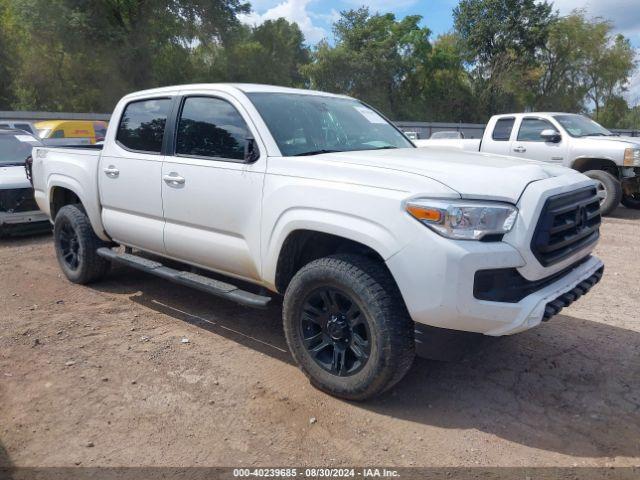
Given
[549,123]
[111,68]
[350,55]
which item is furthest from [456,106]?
[549,123]

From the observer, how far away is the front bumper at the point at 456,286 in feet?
9.05

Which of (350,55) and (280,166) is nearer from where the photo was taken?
(280,166)

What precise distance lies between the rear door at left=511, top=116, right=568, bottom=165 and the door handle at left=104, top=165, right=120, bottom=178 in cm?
806

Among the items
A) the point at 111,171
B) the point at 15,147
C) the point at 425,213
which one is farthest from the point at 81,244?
the point at 15,147

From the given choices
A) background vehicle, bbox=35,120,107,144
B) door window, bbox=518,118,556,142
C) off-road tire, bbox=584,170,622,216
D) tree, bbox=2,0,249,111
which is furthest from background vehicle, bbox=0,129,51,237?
tree, bbox=2,0,249,111

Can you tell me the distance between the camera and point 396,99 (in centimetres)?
4934

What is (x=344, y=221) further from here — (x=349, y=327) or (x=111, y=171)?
(x=111, y=171)

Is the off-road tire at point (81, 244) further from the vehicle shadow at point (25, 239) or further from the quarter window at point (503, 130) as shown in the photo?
the quarter window at point (503, 130)

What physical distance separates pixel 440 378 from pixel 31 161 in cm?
547

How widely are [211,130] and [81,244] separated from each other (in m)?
2.18

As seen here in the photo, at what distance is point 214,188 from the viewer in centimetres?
390

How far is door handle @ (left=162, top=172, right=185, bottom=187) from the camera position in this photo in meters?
4.15

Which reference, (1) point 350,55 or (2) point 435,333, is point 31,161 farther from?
(1) point 350,55

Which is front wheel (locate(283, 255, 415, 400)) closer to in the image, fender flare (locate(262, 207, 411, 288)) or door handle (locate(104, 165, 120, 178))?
fender flare (locate(262, 207, 411, 288))
